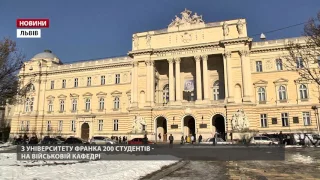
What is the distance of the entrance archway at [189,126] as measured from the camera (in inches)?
1949

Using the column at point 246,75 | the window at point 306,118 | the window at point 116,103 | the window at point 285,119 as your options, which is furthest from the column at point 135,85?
the window at point 306,118

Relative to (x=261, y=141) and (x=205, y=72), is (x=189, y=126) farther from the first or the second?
(x=261, y=141)

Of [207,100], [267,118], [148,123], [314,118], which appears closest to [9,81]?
[148,123]

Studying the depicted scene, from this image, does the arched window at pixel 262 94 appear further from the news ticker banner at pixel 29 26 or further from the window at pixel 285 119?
the news ticker banner at pixel 29 26

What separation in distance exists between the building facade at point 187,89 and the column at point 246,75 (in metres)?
0.15

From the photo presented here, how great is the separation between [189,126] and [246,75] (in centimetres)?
1328

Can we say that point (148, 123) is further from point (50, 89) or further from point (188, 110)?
point (50, 89)

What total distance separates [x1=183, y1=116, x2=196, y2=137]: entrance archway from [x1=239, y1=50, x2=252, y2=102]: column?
10255 mm

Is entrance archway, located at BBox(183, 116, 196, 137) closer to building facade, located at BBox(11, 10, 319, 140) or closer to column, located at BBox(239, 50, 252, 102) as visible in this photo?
building facade, located at BBox(11, 10, 319, 140)

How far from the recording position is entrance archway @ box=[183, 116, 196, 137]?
49497 mm

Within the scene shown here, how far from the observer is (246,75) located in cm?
4550

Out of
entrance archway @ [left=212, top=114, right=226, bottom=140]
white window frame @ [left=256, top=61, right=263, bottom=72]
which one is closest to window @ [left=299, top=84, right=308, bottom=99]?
white window frame @ [left=256, top=61, right=263, bottom=72]

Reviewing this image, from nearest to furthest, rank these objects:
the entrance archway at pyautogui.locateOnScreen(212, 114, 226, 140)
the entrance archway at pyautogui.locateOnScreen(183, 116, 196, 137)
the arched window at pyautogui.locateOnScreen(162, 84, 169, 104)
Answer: the entrance archway at pyautogui.locateOnScreen(212, 114, 226, 140), the entrance archway at pyautogui.locateOnScreen(183, 116, 196, 137), the arched window at pyautogui.locateOnScreen(162, 84, 169, 104)

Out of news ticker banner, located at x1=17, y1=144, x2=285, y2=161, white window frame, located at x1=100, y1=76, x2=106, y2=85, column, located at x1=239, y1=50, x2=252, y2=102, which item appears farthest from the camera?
white window frame, located at x1=100, y1=76, x2=106, y2=85
